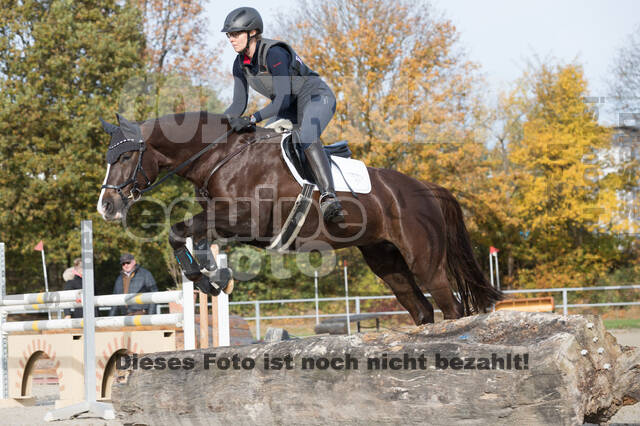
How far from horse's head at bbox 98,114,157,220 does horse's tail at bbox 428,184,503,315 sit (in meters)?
2.35

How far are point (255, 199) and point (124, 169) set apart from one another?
88 centimetres

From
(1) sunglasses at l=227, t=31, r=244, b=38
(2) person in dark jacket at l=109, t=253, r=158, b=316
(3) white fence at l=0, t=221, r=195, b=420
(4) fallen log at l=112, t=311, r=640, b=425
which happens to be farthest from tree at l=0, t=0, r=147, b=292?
(4) fallen log at l=112, t=311, r=640, b=425

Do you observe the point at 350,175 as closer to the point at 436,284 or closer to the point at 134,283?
the point at 436,284

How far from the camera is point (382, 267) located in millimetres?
5371

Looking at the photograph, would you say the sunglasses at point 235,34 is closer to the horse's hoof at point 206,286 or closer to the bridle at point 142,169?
the bridle at point 142,169

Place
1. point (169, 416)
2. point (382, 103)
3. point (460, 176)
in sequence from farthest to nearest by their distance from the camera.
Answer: point (460, 176) < point (382, 103) < point (169, 416)

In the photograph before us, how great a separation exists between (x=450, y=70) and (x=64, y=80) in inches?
454

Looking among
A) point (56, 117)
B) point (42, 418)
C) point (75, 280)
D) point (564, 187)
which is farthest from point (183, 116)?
point (564, 187)

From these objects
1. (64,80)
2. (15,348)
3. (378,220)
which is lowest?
(15,348)

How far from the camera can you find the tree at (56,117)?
1881 centimetres

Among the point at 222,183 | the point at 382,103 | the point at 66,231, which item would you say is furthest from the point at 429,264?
the point at 66,231

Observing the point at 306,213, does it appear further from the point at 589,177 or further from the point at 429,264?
the point at 589,177

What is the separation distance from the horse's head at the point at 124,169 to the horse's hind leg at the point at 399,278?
1836 millimetres

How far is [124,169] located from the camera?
14.6ft
